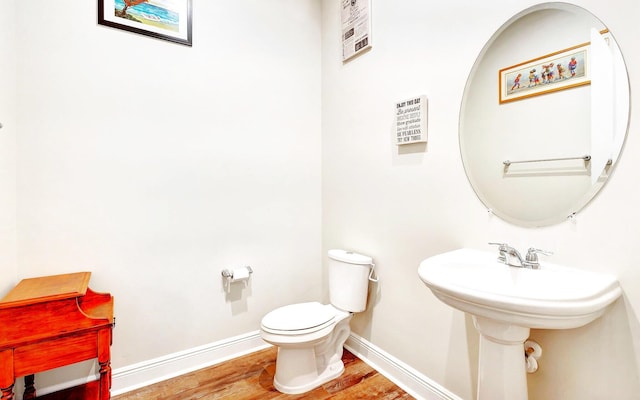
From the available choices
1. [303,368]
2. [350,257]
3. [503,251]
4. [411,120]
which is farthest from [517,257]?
[303,368]

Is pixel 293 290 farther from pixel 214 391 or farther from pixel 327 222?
pixel 214 391

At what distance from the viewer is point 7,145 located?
4.64ft

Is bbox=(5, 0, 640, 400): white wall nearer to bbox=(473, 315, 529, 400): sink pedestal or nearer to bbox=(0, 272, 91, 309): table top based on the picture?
bbox=(0, 272, 91, 309): table top

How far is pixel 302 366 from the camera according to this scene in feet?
5.80

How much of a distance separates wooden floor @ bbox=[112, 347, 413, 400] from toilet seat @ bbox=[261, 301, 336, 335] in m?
0.38

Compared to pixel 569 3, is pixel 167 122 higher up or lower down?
lower down

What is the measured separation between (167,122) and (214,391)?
5.32 ft

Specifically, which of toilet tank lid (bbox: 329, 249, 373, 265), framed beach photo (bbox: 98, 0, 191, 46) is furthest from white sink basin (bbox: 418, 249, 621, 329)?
framed beach photo (bbox: 98, 0, 191, 46)

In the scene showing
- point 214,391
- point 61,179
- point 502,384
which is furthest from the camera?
point 214,391

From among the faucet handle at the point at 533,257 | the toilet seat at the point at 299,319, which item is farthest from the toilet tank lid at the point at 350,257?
the faucet handle at the point at 533,257

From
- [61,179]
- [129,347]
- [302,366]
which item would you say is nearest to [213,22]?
[61,179]

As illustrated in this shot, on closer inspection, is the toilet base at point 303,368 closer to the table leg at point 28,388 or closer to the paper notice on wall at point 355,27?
the table leg at point 28,388

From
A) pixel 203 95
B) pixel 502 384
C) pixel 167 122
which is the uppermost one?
pixel 203 95

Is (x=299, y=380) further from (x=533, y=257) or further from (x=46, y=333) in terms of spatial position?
(x=533, y=257)
